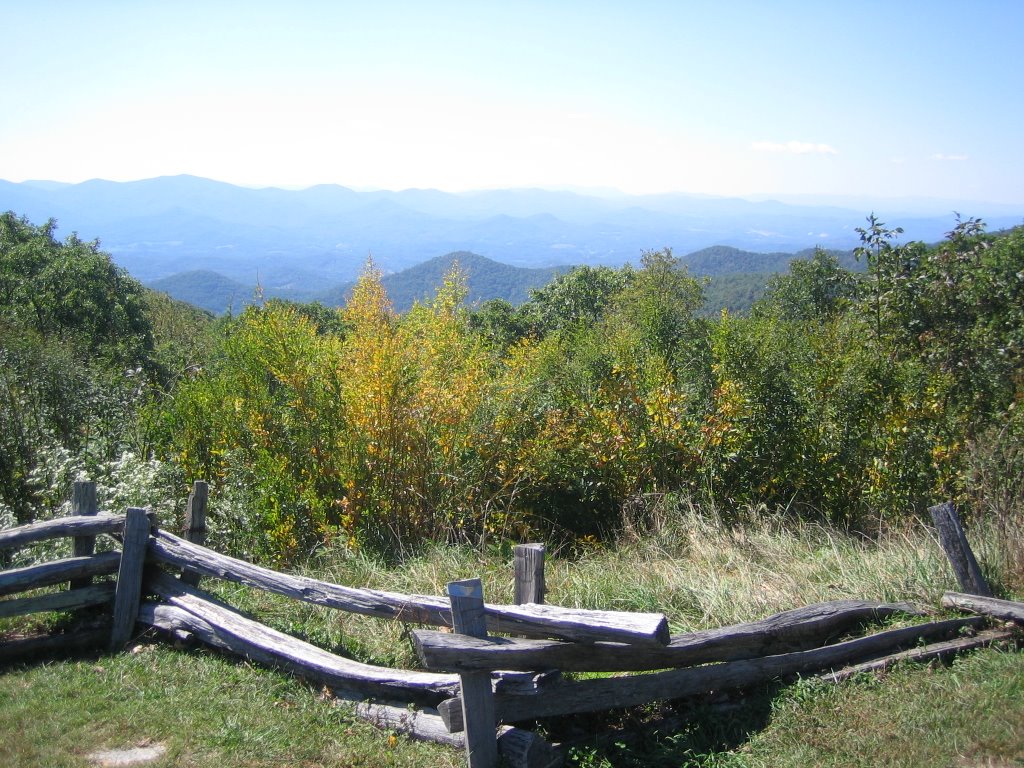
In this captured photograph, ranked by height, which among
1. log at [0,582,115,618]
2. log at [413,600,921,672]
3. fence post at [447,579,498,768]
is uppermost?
log at [413,600,921,672]

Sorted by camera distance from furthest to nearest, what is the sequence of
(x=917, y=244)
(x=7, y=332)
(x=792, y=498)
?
1. (x=917, y=244)
2. (x=7, y=332)
3. (x=792, y=498)

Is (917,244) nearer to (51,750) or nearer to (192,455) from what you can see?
(192,455)

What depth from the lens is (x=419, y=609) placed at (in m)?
4.36

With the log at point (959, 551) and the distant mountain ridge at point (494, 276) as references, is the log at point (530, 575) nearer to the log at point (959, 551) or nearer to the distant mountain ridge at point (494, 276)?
the log at point (959, 551)

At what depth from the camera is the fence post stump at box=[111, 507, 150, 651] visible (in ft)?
17.5

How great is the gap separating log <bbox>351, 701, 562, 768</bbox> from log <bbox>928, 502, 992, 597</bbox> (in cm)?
291

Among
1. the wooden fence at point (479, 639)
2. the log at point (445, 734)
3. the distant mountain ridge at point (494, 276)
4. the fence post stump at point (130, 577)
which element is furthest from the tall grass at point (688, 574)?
the distant mountain ridge at point (494, 276)

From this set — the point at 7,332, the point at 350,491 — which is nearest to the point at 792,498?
the point at 350,491

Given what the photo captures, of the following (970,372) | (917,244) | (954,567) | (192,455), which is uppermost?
(917,244)

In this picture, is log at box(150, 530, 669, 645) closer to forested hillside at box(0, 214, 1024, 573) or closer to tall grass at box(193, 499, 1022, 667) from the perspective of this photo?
tall grass at box(193, 499, 1022, 667)

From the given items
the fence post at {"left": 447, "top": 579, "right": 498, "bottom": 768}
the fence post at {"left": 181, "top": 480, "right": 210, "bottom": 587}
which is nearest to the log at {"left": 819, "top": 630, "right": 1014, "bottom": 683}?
the fence post at {"left": 447, "top": 579, "right": 498, "bottom": 768}

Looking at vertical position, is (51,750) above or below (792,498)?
below

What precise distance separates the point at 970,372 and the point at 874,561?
3.75 m

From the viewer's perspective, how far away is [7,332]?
10.0 meters
